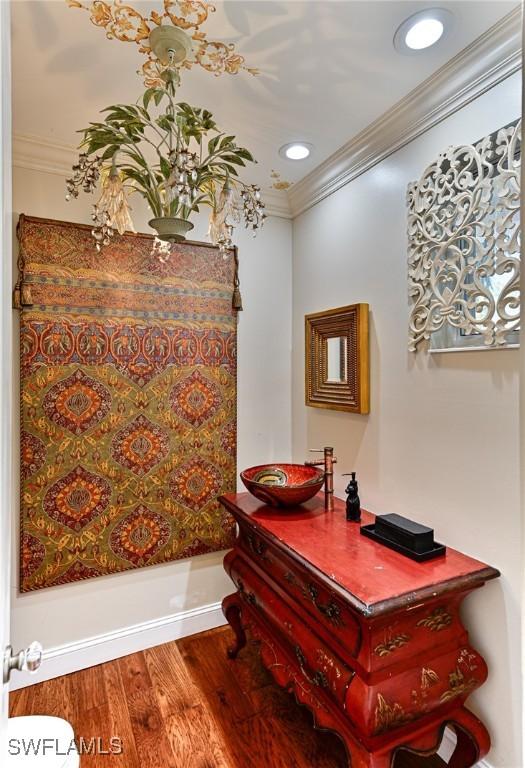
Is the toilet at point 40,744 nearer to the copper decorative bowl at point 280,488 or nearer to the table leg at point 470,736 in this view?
the copper decorative bowl at point 280,488

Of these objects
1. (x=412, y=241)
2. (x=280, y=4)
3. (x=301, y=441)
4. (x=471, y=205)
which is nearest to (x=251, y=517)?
(x=301, y=441)

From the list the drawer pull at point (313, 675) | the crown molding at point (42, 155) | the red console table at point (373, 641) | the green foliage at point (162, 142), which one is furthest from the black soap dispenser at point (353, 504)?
the crown molding at point (42, 155)

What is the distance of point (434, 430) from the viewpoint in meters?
1.68

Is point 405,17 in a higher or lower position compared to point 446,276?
higher

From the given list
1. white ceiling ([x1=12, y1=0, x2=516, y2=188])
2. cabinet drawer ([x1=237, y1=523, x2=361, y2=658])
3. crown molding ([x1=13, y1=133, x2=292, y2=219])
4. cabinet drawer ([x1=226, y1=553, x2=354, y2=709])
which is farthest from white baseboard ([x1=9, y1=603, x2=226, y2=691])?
white ceiling ([x1=12, y1=0, x2=516, y2=188])

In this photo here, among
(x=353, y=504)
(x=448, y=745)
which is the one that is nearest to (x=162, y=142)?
(x=353, y=504)

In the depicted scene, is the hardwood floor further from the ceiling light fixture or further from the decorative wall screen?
the ceiling light fixture

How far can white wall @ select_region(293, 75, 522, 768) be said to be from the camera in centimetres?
141

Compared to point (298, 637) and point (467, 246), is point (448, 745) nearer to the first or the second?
point (298, 637)

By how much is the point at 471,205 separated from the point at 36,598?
2.66 m

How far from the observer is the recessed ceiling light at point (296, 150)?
2.03 metres

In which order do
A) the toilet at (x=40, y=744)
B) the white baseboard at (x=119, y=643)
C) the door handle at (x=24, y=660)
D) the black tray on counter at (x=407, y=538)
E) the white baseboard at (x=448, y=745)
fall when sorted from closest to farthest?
the door handle at (x=24, y=660), the toilet at (x=40, y=744), the black tray on counter at (x=407, y=538), the white baseboard at (x=448, y=745), the white baseboard at (x=119, y=643)

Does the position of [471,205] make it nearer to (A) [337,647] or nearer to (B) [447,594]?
(B) [447,594]

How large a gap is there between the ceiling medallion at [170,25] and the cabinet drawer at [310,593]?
1.85 m
